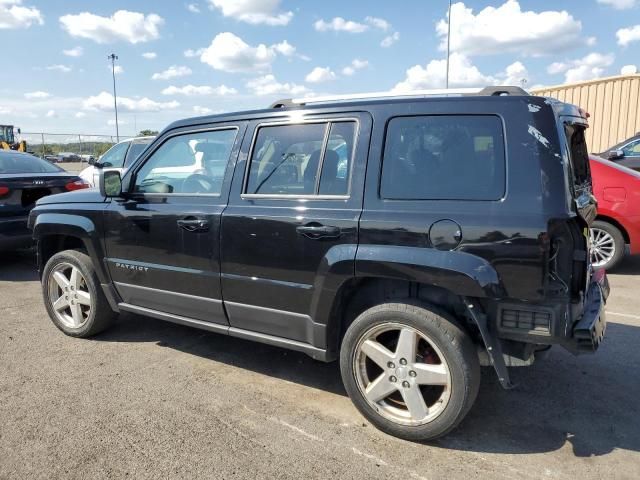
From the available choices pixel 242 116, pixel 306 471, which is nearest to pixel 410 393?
pixel 306 471

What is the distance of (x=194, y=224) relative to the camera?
360 centimetres

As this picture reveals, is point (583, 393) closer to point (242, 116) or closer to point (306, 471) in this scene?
point (306, 471)

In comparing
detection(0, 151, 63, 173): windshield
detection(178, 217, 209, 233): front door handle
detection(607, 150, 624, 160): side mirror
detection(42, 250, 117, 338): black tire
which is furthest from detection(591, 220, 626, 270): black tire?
detection(0, 151, 63, 173): windshield

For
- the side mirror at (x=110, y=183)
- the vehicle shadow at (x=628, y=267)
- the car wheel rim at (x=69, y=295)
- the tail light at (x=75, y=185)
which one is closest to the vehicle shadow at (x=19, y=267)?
the tail light at (x=75, y=185)

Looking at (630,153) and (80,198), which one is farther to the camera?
(630,153)

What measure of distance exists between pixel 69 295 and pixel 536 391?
3.89 m

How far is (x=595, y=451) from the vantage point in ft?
9.31

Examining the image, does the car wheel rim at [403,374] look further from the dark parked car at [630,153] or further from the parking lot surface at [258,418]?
the dark parked car at [630,153]

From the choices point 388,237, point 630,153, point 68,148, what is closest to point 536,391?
point 388,237

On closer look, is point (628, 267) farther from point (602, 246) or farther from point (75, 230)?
point (75, 230)

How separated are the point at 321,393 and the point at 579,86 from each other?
1721 centimetres

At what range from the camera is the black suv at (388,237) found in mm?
2623

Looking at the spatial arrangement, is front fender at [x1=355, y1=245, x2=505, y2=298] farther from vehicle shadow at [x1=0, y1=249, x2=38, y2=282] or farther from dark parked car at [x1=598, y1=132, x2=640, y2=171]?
dark parked car at [x1=598, y1=132, x2=640, y2=171]

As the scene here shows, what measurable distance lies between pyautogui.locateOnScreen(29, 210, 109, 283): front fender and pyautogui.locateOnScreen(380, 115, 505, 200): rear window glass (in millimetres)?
2566
